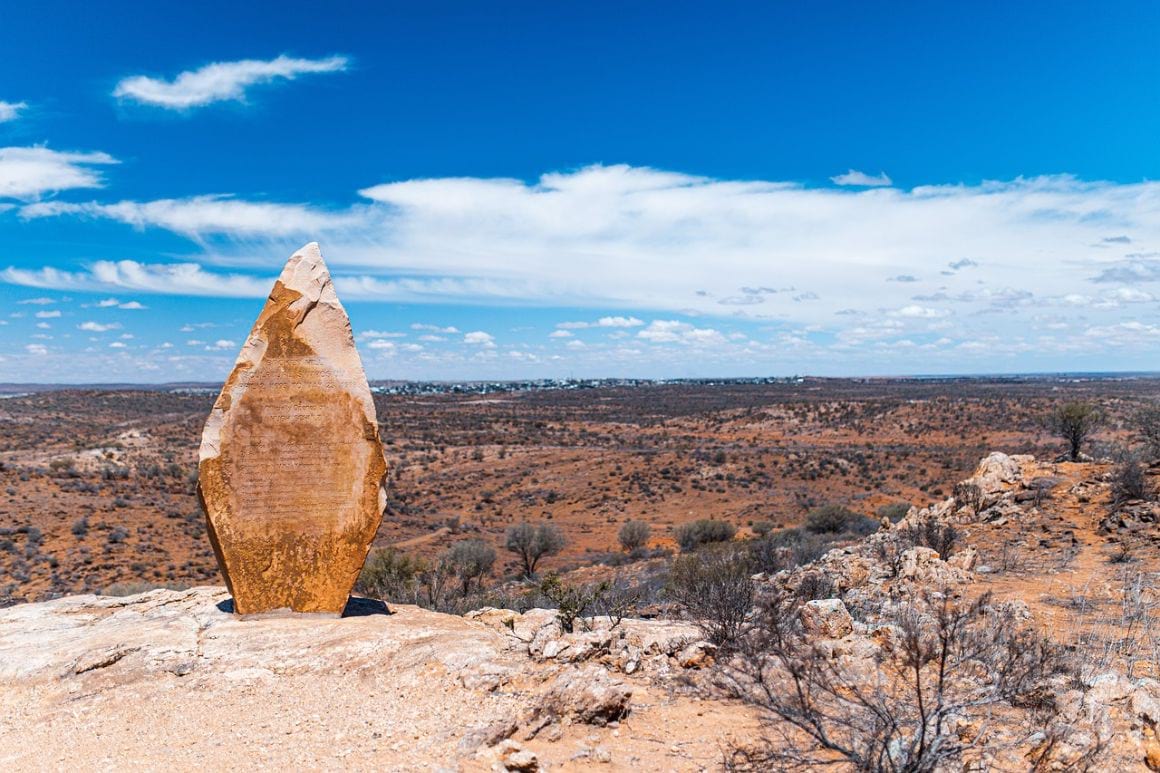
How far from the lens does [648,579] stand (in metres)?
17.1

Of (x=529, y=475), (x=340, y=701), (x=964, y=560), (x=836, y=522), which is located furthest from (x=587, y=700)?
(x=529, y=475)

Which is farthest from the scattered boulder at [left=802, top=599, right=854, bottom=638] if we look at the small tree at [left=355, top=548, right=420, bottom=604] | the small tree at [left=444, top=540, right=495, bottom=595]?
the small tree at [left=444, top=540, right=495, bottom=595]

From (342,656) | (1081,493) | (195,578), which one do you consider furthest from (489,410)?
(342,656)

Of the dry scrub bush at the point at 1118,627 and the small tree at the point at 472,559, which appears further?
the small tree at the point at 472,559

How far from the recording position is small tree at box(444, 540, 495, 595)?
19953 mm

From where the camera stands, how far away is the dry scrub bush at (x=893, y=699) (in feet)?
14.1

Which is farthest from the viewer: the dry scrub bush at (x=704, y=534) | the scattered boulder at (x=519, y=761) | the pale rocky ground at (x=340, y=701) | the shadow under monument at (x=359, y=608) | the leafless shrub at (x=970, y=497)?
the dry scrub bush at (x=704, y=534)

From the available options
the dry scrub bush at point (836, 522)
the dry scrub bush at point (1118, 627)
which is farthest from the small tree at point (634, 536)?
the dry scrub bush at point (1118, 627)

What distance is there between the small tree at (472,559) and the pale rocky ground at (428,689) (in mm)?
10361

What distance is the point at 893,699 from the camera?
5375 mm

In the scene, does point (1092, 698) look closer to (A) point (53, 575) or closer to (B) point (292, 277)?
(B) point (292, 277)

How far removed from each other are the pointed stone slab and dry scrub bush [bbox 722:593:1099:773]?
4778 mm

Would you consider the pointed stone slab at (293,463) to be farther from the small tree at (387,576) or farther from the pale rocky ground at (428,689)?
the small tree at (387,576)

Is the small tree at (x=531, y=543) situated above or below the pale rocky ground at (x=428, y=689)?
below
